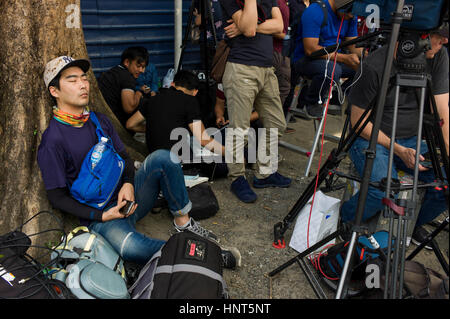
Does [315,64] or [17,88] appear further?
[315,64]

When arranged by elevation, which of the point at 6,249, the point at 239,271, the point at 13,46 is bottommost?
the point at 239,271

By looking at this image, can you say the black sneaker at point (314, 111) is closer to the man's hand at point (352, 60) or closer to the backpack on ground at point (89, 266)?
the man's hand at point (352, 60)

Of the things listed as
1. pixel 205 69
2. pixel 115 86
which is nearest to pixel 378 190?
pixel 205 69

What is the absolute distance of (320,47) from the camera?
373 cm

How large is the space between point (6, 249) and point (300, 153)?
345cm

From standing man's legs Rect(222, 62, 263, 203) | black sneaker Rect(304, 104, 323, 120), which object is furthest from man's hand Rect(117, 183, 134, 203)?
black sneaker Rect(304, 104, 323, 120)

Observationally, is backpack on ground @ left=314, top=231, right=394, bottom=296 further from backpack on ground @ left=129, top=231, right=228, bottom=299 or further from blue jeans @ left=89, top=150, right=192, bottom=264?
blue jeans @ left=89, top=150, right=192, bottom=264

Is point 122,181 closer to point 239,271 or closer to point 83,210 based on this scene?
point 83,210

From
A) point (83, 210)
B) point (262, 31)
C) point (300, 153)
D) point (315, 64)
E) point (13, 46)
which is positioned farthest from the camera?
point (300, 153)

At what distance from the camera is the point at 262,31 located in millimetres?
3234

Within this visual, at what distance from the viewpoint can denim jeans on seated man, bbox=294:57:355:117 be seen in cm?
377

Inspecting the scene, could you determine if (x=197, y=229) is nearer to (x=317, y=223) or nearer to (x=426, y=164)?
(x=317, y=223)

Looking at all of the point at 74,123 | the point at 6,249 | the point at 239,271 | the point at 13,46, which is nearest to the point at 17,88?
the point at 13,46

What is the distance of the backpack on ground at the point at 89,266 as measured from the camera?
1831 millimetres
